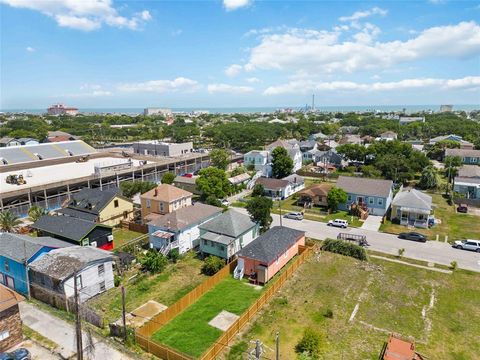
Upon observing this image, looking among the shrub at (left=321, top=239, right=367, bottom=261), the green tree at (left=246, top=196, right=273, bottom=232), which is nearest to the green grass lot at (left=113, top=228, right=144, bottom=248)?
the green tree at (left=246, top=196, right=273, bottom=232)

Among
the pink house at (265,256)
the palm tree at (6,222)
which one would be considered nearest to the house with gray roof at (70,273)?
the pink house at (265,256)

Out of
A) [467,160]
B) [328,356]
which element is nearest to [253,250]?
A: [328,356]

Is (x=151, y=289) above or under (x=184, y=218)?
under

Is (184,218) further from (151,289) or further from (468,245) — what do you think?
(468,245)

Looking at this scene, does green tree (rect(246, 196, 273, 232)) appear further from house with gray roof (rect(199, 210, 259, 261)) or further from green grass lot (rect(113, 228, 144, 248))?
green grass lot (rect(113, 228, 144, 248))

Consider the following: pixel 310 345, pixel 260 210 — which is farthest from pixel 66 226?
pixel 310 345
